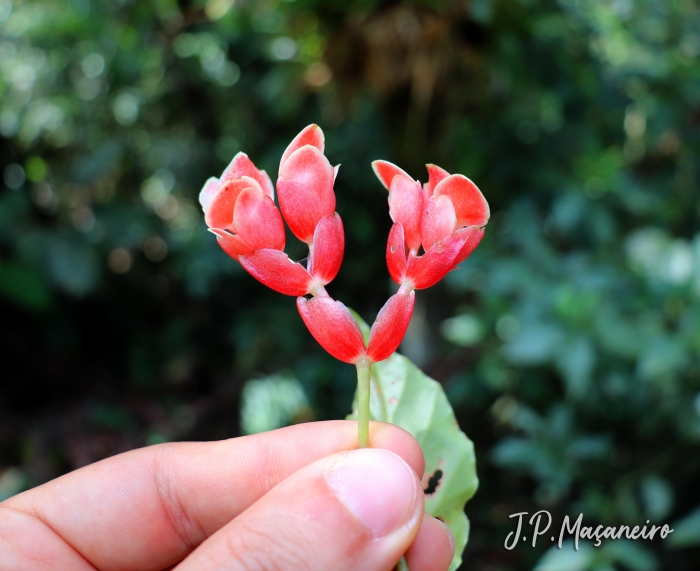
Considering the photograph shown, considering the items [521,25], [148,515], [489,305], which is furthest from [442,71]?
[148,515]

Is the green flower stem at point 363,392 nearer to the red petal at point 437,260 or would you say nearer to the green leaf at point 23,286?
the red petal at point 437,260

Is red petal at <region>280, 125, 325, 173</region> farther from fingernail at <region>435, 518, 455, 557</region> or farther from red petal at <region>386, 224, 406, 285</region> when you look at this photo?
fingernail at <region>435, 518, 455, 557</region>

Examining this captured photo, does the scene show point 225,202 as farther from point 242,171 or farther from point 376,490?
point 376,490

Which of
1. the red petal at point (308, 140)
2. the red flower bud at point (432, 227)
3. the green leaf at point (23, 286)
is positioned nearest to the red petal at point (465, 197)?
the red flower bud at point (432, 227)

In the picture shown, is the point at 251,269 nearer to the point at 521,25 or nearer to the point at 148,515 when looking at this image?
the point at 148,515

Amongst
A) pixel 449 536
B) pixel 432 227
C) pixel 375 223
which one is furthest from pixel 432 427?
pixel 375 223

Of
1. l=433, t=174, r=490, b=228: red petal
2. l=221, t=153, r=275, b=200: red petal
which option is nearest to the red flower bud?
l=433, t=174, r=490, b=228: red petal
